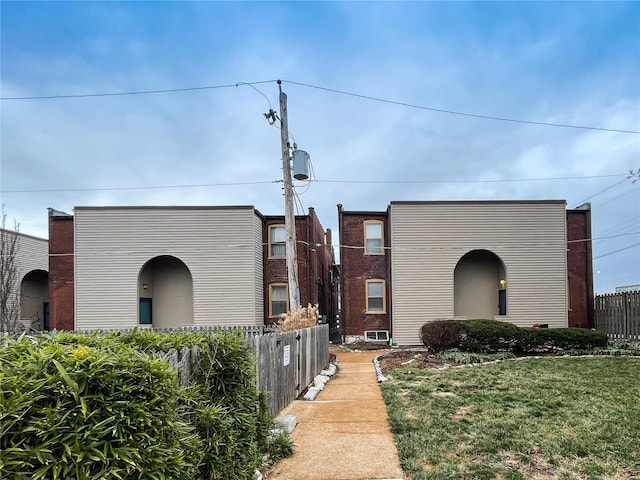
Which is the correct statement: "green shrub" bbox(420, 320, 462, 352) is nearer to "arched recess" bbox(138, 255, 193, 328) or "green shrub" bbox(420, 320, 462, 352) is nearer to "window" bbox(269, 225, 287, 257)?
"window" bbox(269, 225, 287, 257)

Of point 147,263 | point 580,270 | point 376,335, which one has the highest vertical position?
point 147,263

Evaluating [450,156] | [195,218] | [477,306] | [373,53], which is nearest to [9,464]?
[373,53]

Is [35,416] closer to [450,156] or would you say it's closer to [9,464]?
[9,464]

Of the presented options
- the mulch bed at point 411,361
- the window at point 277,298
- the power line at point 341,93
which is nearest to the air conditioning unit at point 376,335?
the window at point 277,298

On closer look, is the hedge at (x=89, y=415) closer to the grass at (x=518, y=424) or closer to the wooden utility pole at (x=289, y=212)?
the grass at (x=518, y=424)

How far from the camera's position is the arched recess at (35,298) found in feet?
74.2

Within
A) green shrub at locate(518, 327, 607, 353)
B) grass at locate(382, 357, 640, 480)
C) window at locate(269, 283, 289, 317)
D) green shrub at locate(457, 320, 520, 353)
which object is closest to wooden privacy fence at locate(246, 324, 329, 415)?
grass at locate(382, 357, 640, 480)

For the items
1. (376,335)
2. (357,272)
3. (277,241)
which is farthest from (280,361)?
(277,241)

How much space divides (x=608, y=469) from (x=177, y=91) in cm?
1388

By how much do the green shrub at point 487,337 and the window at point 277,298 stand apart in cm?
866

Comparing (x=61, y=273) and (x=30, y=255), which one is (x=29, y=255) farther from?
(x=61, y=273)

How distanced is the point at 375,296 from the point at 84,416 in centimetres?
1698

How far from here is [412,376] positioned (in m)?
9.12

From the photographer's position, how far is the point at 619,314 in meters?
15.7
